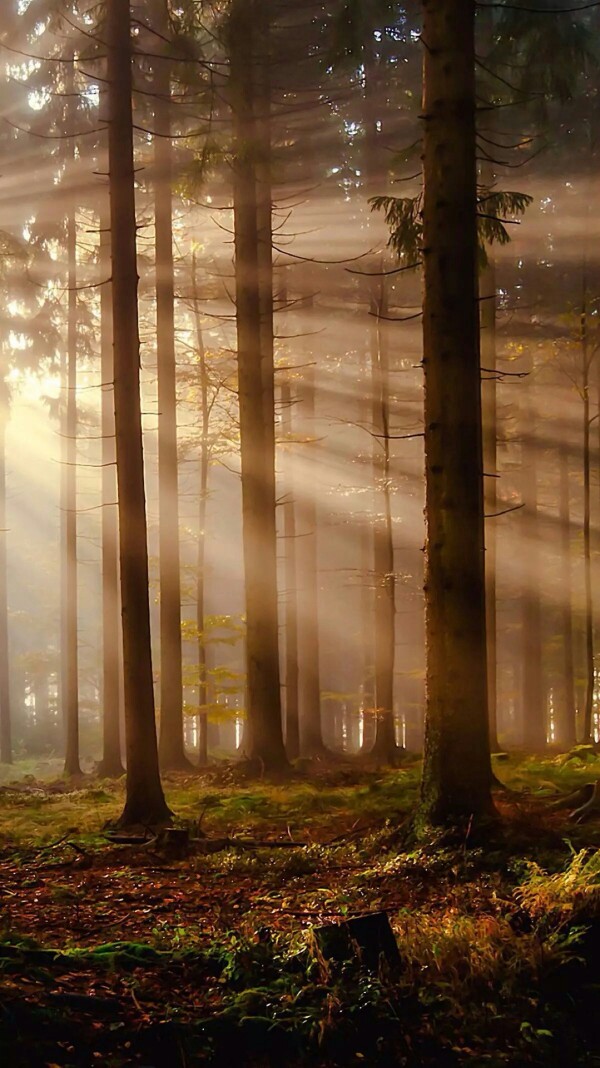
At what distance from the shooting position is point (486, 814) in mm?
7508

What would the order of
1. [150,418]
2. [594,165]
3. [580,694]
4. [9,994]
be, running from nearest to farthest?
[9,994], [594,165], [150,418], [580,694]

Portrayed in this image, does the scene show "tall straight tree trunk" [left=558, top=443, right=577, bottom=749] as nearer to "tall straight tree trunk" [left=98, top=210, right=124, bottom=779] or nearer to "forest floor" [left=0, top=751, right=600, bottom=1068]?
"tall straight tree trunk" [left=98, top=210, right=124, bottom=779]

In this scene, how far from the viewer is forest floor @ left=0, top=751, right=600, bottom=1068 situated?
3.84 metres

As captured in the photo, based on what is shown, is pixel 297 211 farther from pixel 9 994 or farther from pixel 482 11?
pixel 9 994

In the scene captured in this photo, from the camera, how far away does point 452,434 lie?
7797 mm

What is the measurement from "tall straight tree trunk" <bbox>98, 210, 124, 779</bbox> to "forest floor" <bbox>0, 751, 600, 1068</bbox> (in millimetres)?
10691

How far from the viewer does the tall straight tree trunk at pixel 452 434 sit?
7684mm

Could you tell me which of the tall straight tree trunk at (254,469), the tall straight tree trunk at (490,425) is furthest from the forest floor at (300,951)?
the tall straight tree trunk at (490,425)

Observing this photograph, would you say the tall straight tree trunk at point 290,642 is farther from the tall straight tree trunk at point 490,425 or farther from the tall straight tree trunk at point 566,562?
the tall straight tree trunk at point 566,562

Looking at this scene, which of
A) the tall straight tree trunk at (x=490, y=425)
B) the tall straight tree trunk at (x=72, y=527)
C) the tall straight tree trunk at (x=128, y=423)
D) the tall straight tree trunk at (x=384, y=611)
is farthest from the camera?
the tall straight tree trunk at (x=72, y=527)

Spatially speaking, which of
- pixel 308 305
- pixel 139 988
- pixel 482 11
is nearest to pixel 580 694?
pixel 308 305

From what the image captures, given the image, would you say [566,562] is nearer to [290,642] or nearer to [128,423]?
[290,642]

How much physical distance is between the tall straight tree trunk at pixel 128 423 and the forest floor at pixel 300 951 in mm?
1711

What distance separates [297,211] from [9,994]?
1880 cm
